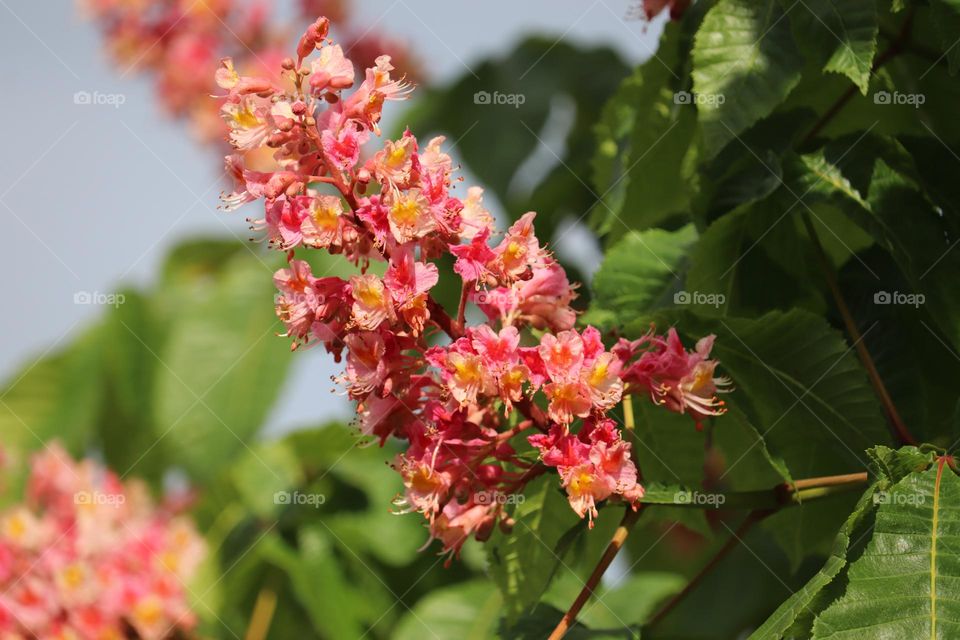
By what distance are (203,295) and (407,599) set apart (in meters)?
1.09

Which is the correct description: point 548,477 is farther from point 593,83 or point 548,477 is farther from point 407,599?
point 593,83

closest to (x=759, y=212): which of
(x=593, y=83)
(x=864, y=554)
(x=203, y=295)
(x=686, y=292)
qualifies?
(x=686, y=292)

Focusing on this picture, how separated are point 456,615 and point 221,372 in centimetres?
101

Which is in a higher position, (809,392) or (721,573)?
(809,392)

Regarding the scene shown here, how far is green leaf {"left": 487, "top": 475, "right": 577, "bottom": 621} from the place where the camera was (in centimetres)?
156

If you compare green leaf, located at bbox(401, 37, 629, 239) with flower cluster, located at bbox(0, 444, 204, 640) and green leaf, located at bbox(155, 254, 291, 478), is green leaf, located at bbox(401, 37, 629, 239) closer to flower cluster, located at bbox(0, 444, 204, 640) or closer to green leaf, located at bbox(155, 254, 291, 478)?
green leaf, located at bbox(155, 254, 291, 478)

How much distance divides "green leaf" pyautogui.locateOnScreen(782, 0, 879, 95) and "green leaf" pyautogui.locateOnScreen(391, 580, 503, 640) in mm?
1420

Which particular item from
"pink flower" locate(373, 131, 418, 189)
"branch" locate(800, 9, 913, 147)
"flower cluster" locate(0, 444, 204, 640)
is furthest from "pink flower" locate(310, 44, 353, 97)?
"flower cluster" locate(0, 444, 204, 640)

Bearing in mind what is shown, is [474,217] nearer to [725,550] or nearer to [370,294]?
[370,294]

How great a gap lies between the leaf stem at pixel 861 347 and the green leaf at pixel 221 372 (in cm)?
173

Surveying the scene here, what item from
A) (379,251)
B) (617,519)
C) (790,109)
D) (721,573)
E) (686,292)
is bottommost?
(721,573)

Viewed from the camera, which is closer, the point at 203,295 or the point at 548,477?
the point at 548,477

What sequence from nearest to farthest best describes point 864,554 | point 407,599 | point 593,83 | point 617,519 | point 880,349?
point 864,554, point 880,349, point 617,519, point 407,599, point 593,83

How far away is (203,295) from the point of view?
3373 millimetres
